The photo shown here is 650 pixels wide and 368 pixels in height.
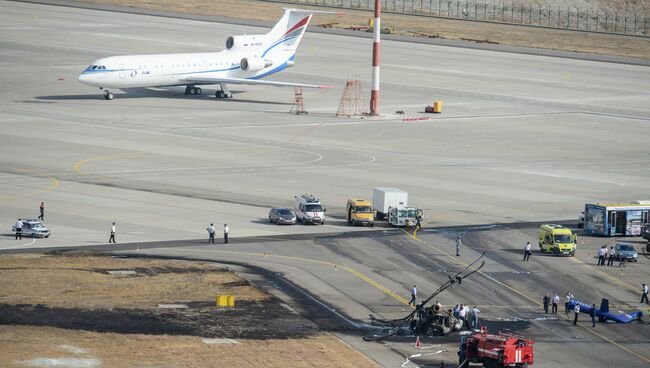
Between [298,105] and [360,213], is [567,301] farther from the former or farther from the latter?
[298,105]

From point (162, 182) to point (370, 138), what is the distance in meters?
30.6

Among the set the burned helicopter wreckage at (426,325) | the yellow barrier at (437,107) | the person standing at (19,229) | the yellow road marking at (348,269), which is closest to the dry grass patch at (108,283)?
the yellow road marking at (348,269)

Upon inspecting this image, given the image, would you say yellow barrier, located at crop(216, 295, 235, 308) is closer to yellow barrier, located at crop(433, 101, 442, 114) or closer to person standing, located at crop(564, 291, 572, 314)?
person standing, located at crop(564, 291, 572, 314)

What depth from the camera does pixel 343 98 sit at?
145875mm

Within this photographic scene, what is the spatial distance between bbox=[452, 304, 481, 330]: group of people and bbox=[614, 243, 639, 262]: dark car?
1859 centimetres

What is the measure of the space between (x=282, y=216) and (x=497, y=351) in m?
33.0

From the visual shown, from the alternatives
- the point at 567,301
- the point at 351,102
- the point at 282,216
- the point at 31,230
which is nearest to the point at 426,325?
the point at 567,301

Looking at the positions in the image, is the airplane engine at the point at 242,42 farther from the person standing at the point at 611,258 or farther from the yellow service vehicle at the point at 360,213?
the person standing at the point at 611,258

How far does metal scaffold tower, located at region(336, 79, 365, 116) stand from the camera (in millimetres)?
146000

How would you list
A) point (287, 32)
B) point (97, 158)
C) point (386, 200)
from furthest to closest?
point (287, 32) → point (97, 158) → point (386, 200)

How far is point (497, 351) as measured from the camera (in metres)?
61.1

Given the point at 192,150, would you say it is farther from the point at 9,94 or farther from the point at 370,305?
the point at 370,305

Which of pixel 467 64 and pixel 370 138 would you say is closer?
pixel 370 138

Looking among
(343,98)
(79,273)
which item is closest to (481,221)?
(79,273)
